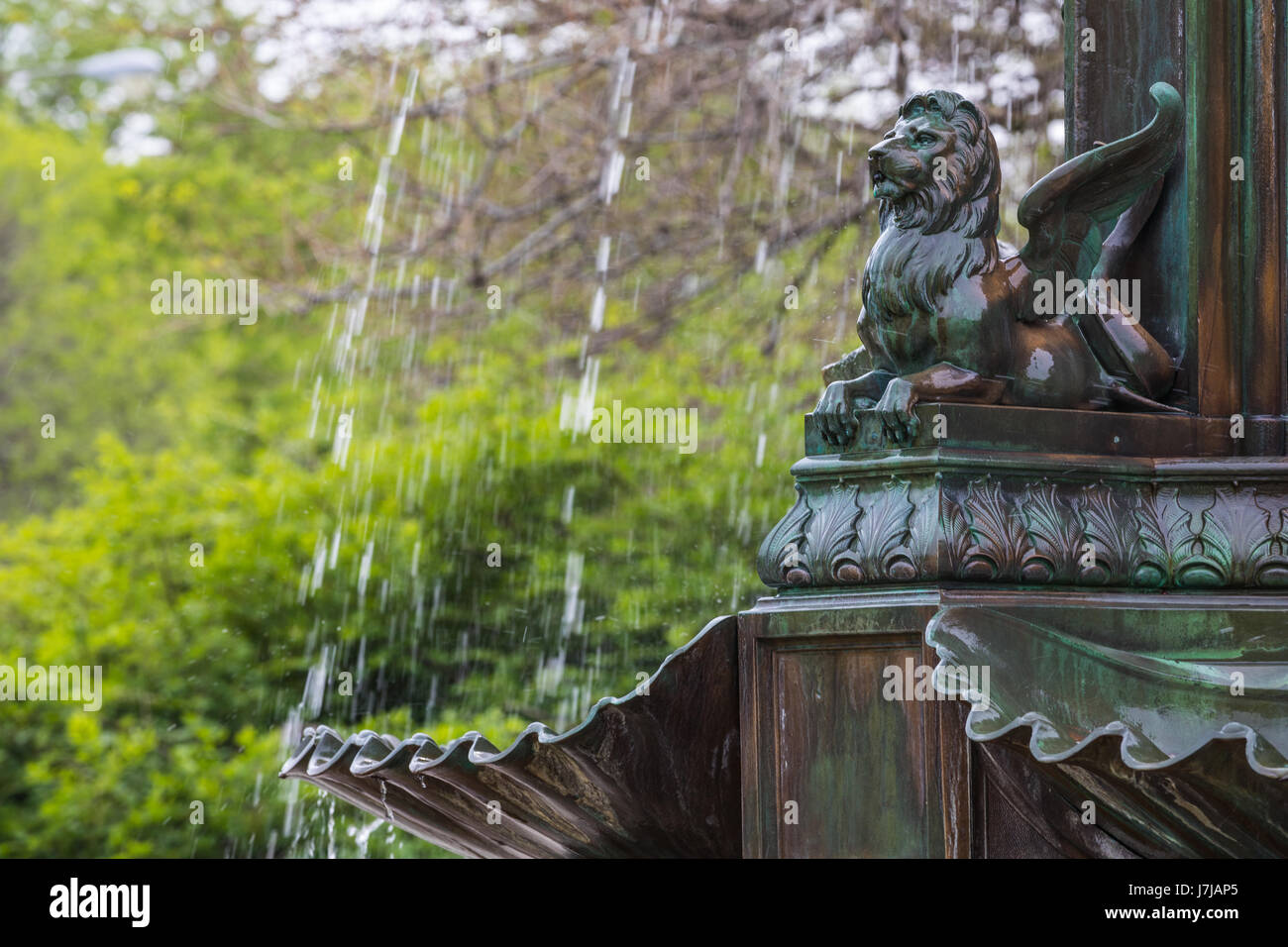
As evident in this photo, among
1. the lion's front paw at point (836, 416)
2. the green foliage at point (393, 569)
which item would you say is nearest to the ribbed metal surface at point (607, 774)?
the lion's front paw at point (836, 416)

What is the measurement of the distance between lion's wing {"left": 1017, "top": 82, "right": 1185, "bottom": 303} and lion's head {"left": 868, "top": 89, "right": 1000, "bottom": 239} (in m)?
0.10

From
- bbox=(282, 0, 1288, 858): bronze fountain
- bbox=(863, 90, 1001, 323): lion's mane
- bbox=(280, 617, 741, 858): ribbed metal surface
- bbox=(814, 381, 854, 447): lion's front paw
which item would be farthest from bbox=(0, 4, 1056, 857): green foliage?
bbox=(863, 90, 1001, 323): lion's mane

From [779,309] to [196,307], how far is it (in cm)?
463

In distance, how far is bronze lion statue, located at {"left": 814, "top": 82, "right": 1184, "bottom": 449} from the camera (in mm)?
3420

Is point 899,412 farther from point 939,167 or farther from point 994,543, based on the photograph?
point 939,167

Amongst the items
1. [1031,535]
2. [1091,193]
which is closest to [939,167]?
[1091,193]

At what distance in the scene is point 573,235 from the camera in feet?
34.7

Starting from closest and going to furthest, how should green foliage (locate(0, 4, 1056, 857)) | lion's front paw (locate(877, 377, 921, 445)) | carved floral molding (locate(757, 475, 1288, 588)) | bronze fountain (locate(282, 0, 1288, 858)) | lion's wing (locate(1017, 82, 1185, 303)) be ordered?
bronze fountain (locate(282, 0, 1288, 858)) < carved floral molding (locate(757, 475, 1288, 588)) < lion's front paw (locate(877, 377, 921, 445)) < lion's wing (locate(1017, 82, 1185, 303)) < green foliage (locate(0, 4, 1056, 857))

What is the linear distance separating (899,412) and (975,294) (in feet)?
0.98

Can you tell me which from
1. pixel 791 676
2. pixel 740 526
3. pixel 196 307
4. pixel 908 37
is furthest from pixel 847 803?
pixel 196 307

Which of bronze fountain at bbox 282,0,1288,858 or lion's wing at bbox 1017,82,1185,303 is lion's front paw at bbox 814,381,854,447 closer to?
bronze fountain at bbox 282,0,1288,858

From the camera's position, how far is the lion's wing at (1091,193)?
355cm
